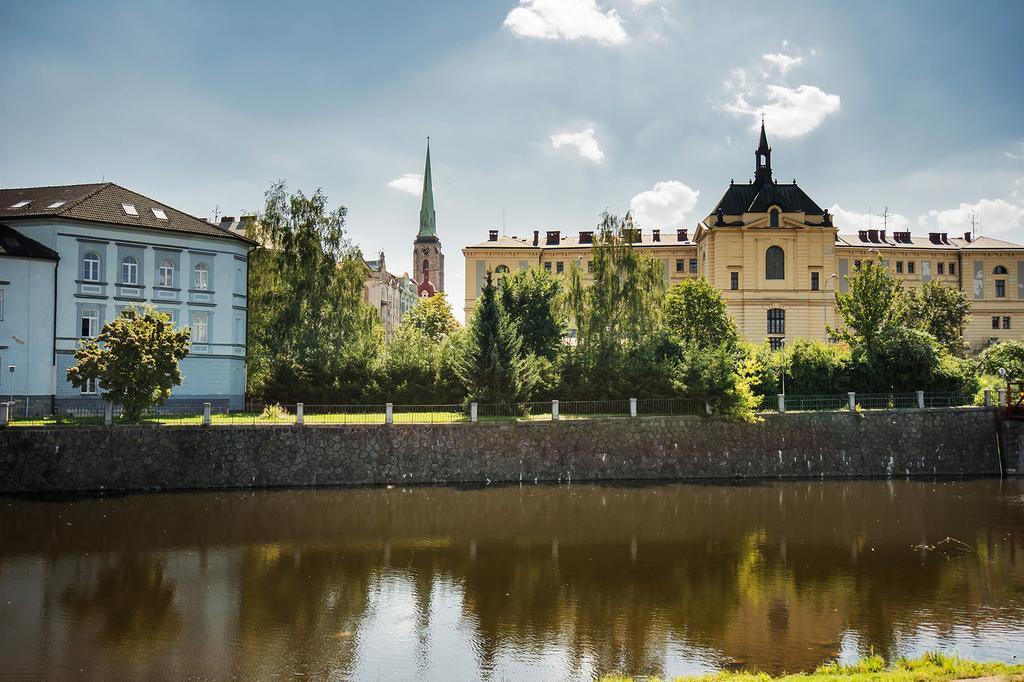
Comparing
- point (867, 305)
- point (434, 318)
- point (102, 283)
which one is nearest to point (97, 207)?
point (102, 283)

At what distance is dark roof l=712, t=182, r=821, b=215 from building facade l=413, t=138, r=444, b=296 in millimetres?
84037

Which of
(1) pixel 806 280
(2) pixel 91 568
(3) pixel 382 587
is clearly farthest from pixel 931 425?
(2) pixel 91 568

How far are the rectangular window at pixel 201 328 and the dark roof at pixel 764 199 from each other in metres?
42.0

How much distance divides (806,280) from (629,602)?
167 ft

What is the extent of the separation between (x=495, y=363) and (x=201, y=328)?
1527cm

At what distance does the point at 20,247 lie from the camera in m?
33.8

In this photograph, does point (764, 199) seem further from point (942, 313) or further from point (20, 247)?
point (20, 247)

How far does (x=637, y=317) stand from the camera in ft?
139

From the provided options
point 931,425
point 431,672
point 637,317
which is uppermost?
point 637,317

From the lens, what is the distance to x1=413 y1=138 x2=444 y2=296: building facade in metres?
142

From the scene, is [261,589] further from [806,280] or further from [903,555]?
[806,280]

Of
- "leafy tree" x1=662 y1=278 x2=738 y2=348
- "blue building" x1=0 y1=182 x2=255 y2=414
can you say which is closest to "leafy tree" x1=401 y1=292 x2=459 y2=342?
"leafy tree" x1=662 y1=278 x2=738 y2=348

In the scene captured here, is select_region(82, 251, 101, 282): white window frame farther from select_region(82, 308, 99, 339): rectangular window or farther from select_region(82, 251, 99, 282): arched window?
select_region(82, 308, 99, 339): rectangular window

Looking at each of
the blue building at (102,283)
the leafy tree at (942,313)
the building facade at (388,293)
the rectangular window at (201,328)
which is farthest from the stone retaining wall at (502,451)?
the building facade at (388,293)
